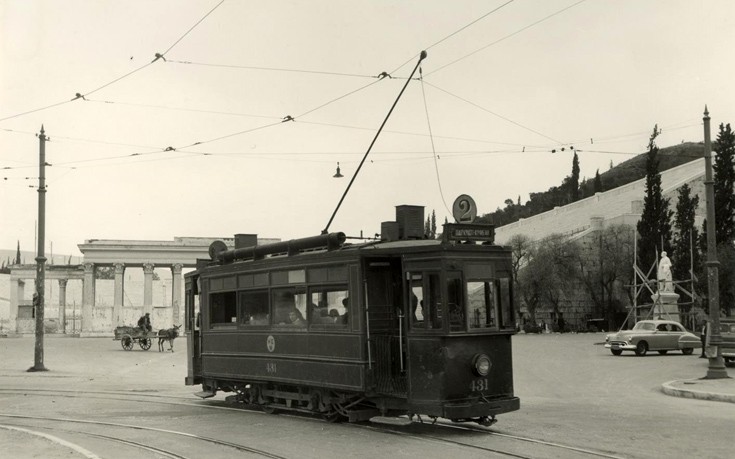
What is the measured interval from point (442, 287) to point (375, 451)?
2589mm

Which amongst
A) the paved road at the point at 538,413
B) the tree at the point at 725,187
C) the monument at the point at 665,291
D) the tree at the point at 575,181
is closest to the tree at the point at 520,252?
the tree at the point at 725,187

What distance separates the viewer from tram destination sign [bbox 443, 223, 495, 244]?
1221 cm

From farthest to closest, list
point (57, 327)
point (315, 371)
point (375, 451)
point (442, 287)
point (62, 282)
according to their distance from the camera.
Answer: point (62, 282) → point (57, 327) → point (315, 371) → point (442, 287) → point (375, 451)

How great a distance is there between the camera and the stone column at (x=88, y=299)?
73.8 metres

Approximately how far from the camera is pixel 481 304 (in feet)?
40.5

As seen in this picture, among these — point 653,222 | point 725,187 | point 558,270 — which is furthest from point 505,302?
point 725,187

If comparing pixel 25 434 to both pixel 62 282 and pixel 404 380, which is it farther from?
pixel 62 282

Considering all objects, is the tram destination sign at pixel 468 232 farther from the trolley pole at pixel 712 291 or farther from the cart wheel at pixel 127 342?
the cart wheel at pixel 127 342

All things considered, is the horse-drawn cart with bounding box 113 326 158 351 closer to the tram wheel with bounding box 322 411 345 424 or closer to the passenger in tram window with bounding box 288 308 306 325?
the passenger in tram window with bounding box 288 308 306 325

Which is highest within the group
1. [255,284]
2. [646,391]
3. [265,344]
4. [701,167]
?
[701,167]

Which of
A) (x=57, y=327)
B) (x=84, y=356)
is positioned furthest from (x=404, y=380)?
(x=57, y=327)

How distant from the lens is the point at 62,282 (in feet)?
280

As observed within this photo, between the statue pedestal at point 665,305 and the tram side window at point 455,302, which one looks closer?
the tram side window at point 455,302

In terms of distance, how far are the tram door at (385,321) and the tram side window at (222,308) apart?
171 inches
